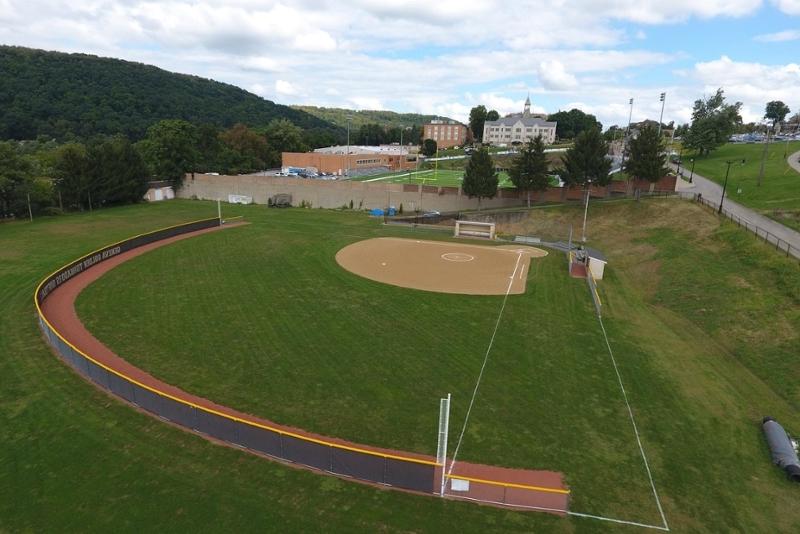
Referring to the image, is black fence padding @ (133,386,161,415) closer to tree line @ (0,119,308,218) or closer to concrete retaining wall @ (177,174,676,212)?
tree line @ (0,119,308,218)

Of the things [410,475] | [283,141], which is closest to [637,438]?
[410,475]

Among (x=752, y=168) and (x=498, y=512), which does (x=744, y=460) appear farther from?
(x=752, y=168)

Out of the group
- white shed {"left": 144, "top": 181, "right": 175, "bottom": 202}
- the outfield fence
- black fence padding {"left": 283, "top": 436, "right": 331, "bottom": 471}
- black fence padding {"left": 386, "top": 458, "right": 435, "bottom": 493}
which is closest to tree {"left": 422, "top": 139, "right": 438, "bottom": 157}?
white shed {"left": 144, "top": 181, "right": 175, "bottom": 202}

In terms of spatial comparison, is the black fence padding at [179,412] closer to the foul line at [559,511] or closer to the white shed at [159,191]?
the foul line at [559,511]

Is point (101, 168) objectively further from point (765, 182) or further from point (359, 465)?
point (765, 182)

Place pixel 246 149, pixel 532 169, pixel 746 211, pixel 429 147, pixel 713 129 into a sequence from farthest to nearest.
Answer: pixel 429 147 < pixel 246 149 < pixel 713 129 < pixel 532 169 < pixel 746 211

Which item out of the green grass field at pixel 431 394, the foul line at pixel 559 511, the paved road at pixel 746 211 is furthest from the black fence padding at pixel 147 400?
the paved road at pixel 746 211
